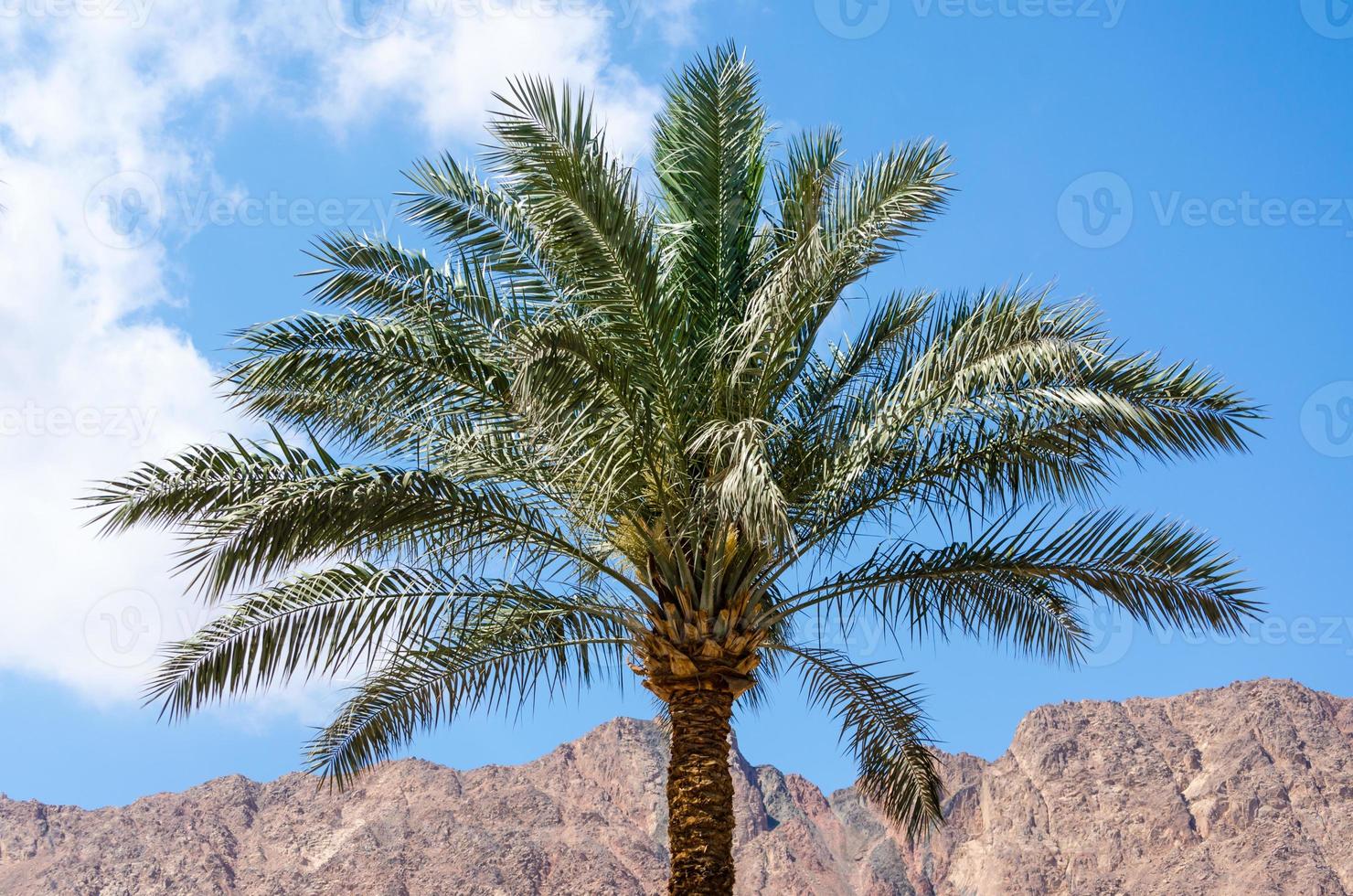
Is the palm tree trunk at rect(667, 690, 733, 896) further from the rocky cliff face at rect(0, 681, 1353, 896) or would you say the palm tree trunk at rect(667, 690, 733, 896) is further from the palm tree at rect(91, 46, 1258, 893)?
the rocky cliff face at rect(0, 681, 1353, 896)

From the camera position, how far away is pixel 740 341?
9438mm

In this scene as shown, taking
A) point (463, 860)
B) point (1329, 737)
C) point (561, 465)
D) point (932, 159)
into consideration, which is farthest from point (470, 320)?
point (1329, 737)

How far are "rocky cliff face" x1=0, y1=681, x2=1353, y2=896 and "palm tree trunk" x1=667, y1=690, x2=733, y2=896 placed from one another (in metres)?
60.0

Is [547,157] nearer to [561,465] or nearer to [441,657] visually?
[561,465]

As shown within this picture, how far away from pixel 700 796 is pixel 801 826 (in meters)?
75.2

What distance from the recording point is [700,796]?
970 centimetres

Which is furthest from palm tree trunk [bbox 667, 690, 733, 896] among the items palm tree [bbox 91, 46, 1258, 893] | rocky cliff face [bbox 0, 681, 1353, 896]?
rocky cliff face [bbox 0, 681, 1353, 896]

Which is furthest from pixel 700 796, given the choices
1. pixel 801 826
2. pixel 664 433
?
pixel 801 826

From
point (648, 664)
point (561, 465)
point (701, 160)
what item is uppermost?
point (701, 160)

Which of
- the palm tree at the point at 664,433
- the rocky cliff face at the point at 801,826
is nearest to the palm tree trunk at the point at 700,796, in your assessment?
the palm tree at the point at 664,433

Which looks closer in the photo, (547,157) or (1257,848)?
(547,157)

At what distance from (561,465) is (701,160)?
2682 mm

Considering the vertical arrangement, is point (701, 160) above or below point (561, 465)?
above

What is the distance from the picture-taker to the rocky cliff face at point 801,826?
68.8 metres
